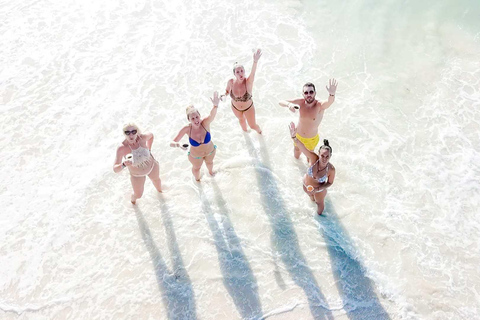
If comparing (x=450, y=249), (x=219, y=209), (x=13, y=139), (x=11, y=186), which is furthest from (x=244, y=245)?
(x=13, y=139)

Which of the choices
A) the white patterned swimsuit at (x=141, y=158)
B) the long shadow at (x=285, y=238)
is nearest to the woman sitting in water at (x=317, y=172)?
the long shadow at (x=285, y=238)

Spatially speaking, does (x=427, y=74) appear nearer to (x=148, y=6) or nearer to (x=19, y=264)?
(x=148, y=6)

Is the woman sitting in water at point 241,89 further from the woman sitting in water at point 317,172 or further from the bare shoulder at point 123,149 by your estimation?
the bare shoulder at point 123,149

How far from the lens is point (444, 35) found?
32.0 feet

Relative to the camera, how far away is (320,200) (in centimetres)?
582

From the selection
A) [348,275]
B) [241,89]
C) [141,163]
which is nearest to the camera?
[141,163]

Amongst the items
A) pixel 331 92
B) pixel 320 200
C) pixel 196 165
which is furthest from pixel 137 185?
pixel 331 92

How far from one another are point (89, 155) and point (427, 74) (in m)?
8.18

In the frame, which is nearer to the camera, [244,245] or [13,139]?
[244,245]

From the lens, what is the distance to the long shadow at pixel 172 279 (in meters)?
5.28

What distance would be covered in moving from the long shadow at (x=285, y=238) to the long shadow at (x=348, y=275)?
0.37 m

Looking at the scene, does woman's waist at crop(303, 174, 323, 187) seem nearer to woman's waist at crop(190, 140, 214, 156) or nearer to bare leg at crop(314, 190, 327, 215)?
bare leg at crop(314, 190, 327, 215)

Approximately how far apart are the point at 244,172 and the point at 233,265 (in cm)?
193

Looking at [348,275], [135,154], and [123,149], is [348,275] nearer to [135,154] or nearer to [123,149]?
[135,154]
